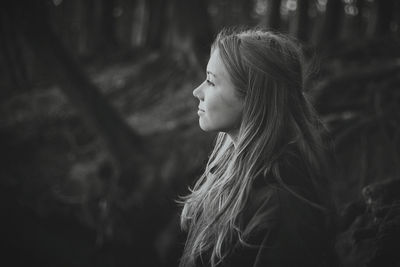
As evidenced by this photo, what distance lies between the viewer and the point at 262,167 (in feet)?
6.26

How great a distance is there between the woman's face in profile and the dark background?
661 mm

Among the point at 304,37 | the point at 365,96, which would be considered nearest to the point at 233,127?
the point at 365,96

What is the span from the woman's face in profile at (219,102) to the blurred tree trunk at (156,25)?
11239 mm

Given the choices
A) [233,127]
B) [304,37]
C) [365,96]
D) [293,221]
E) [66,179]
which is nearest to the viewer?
[293,221]

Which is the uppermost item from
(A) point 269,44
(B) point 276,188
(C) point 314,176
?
(A) point 269,44

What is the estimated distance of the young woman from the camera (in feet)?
5.59

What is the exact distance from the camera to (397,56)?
6.26m

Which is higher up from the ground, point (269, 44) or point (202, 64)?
point (269, 44)

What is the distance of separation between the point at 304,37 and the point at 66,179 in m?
7.50

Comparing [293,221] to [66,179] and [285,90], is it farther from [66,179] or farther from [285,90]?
[66,179]

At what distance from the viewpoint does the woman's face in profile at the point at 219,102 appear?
206cm

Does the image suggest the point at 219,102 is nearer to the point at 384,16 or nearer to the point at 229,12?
the point at 384,16

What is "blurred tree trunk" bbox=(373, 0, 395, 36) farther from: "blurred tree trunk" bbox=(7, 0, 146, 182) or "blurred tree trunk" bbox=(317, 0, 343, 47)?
"blurred tree trunk" bbox=(7, 0, 146, 182)

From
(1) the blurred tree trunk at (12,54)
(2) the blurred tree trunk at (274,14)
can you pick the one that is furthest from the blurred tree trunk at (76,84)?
(2) the blurred tree trunk at (274,14)
